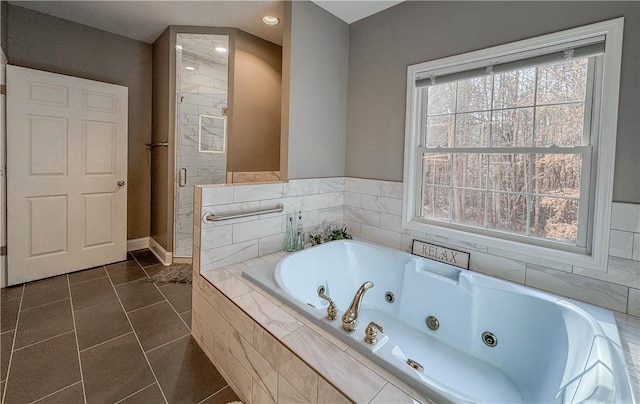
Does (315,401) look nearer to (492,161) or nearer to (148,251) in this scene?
(492,161)

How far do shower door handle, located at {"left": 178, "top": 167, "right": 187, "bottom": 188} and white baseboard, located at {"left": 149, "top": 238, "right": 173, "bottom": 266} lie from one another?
0.77 meters

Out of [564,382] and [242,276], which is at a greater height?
[242,276]

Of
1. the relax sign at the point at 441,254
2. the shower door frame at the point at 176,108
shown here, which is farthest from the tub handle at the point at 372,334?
the shower door frame at the point at 176,108

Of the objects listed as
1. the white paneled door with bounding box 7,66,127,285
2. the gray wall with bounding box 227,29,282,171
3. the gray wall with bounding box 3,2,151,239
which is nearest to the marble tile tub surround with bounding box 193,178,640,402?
the gray wall with bounding box 227,29,282,171

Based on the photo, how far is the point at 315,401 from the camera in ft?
3.25

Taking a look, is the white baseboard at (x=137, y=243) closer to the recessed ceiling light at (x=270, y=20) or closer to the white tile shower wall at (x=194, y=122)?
the white tile shower wall at (x=194, y=122)

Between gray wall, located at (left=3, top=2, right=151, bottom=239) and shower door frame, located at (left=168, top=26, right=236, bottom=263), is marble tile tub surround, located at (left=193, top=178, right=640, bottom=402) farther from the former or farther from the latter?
gray wall, located at (left=3, top=2, right=151, bottom=239)

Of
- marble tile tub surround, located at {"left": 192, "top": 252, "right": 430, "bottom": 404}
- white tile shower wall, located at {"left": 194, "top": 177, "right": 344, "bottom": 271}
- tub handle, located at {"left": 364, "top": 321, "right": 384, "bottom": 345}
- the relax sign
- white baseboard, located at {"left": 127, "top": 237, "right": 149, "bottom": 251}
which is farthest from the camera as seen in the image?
white baseboard, located at {"left": 127, "top": 237, "right": 149, "bottom": 251}

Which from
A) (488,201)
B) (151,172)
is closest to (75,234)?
(151,172)

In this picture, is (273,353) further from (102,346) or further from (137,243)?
(137,243)

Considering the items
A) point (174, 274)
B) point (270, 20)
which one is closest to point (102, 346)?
point (174, 274)

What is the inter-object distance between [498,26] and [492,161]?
2.68 feet

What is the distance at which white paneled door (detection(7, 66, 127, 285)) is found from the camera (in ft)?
8.30

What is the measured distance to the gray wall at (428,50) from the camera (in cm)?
138
